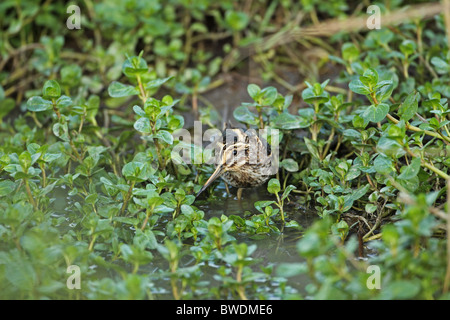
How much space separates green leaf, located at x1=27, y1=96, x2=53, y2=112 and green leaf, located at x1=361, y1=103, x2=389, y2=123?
2.03 meters

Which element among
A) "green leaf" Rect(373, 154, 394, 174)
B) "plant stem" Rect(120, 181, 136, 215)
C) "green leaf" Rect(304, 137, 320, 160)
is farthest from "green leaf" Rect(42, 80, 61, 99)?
"green leaf" Rect(373, 154, 394, 174)

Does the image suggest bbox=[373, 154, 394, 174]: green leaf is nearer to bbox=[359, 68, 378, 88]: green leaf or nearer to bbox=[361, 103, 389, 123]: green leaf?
bbox=[361, 103, 389, 123]: green leaf

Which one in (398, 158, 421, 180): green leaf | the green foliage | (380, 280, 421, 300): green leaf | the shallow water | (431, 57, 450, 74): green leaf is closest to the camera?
(380, 280, 421, 300): green leaf

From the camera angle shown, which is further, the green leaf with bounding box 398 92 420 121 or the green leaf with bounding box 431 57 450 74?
the green leaf with bounding box 431 57 450 74

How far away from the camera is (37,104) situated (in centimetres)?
389

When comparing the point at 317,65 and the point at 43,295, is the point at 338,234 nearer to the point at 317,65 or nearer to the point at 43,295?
the point at 43,295

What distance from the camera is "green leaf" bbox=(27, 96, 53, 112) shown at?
3.88 meters

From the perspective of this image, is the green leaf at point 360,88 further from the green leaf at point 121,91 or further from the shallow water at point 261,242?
the green leaf at point 121,91

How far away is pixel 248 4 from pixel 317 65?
1009mm

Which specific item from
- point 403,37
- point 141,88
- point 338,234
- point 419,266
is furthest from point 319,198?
point 403,37

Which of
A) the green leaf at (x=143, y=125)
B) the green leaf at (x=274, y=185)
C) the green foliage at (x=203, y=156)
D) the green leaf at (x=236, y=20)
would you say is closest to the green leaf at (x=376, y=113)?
the green foliage at (x=203, y=156)

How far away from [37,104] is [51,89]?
0.17 metres

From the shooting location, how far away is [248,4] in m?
6.12

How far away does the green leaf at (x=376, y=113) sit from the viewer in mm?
3566
